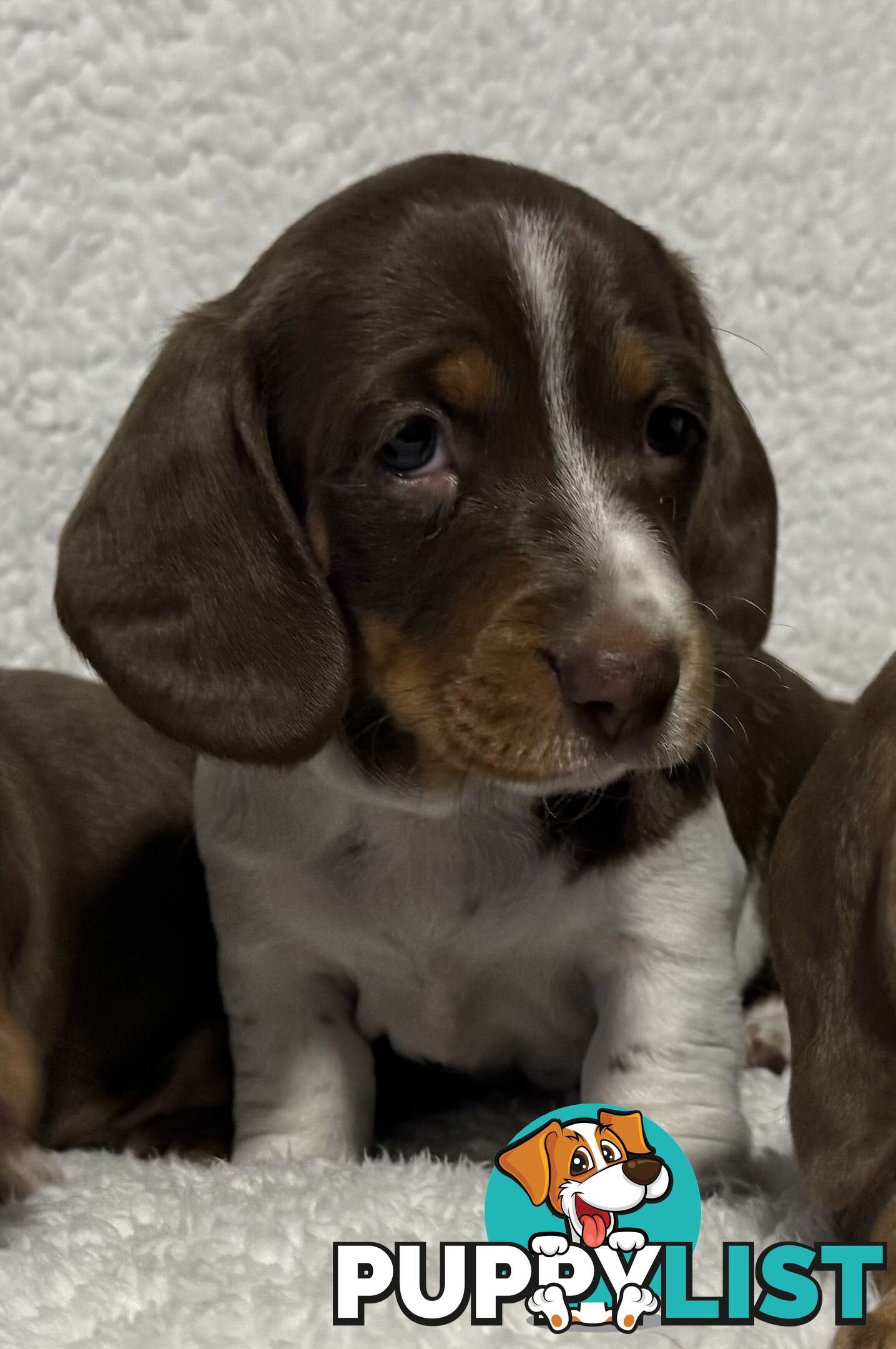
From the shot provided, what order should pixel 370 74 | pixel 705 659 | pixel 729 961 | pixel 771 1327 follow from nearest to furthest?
pixel 771 1327 < pixel 705 659 < pixel 729 961 < pixel 370 74

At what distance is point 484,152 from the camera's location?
6078 millimetres

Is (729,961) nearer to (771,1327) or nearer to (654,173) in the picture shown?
(771,1327)

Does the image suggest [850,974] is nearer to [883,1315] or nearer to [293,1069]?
[883,1315]

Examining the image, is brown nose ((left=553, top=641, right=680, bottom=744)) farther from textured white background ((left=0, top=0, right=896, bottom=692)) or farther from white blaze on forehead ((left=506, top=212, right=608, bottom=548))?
textured white background ((left=0, top=0, right=896, bottom=692))

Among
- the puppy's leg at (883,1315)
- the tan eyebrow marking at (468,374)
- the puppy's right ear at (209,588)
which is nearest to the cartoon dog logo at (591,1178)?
the puppy's leg at (883,1315)

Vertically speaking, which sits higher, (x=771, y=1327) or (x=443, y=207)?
(x=443, y=207)

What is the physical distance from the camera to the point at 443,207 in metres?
3.66

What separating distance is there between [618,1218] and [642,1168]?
0.25 feet

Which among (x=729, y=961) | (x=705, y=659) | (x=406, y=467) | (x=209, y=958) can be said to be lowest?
(x=209, y=958)

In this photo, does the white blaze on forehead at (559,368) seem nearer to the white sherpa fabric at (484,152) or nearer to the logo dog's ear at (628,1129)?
the logo dog's ear at (628,1129)

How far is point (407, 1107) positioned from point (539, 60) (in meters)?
Answer: 3.13

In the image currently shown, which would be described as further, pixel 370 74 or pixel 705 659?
pixel 370 74

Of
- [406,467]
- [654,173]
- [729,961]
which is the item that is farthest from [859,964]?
[654,173]

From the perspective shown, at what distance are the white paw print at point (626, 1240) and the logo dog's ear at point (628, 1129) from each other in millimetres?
105
